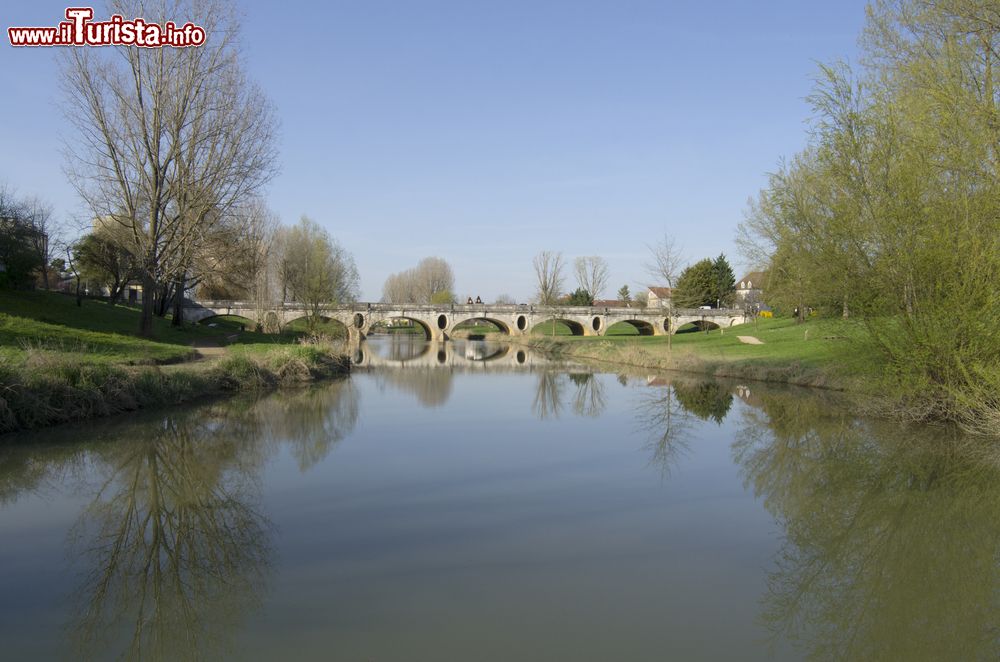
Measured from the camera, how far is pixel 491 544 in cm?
696

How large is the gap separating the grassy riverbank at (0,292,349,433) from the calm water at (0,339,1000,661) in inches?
28.8

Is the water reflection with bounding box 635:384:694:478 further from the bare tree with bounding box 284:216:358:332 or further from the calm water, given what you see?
the bare tree with bounding box 284:216:358:332

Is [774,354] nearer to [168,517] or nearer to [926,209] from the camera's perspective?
[926,209]

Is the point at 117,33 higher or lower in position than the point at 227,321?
higher

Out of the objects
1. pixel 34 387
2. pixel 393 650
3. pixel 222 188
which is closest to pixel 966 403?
pixel 393 650

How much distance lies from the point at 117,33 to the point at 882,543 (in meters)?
24.2

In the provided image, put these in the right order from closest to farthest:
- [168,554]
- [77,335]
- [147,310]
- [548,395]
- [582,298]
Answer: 1. [168,554]
2. [77,335]
3. [548,395]
4. [147,310]
5. [582,298]

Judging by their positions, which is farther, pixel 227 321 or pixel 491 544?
pixel 227 321

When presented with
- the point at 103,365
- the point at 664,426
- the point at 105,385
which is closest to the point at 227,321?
the point at 103,365

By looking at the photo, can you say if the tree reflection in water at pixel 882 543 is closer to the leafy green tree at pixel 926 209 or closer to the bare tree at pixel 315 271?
the leafy green tree at pixel 926 209

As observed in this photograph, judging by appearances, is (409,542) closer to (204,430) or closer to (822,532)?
(822,532)

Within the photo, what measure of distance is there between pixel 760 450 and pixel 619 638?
8.25m

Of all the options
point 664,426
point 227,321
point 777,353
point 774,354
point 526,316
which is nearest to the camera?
point 664,426

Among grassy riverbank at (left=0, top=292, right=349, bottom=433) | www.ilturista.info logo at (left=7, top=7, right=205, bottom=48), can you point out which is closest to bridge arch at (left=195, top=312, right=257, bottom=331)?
grassy riverbank at (left=0, top=292, right=349, bottom=433)
